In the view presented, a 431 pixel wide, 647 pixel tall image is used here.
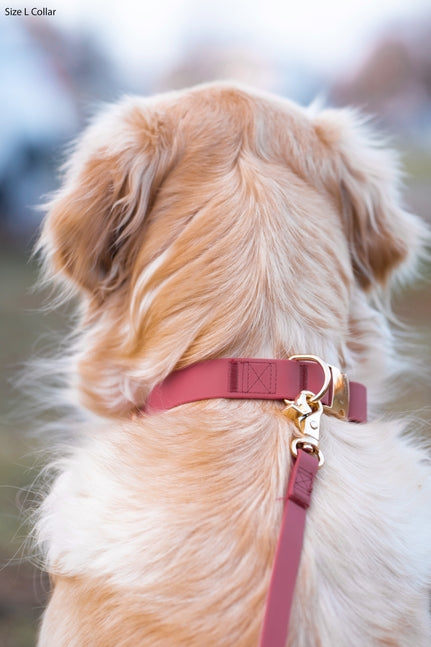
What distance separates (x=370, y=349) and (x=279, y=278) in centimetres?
55

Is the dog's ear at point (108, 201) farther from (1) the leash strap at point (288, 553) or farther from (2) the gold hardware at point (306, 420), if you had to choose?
(1) the leash strap at point (288, 553)

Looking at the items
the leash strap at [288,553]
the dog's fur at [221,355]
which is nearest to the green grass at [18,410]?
the dog's fur at [221,355]

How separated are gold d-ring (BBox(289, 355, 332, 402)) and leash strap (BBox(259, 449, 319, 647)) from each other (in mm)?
151

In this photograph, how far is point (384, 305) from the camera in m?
2.72

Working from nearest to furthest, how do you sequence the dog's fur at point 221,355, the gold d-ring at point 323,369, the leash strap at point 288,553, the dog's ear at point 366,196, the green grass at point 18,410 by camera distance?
the leash strap at point 288,553 → the dog's fur at point 221,355 → the gold d-ring at point 323,369 → the dog's ear at point 366,196 → the green grass at point 18,410

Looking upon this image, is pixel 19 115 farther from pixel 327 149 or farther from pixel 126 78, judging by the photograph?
pixel 327 149

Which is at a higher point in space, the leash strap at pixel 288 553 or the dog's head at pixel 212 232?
the dog's head at pixel 212 232

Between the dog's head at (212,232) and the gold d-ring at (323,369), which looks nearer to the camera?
the gold d-ring at (323,369)

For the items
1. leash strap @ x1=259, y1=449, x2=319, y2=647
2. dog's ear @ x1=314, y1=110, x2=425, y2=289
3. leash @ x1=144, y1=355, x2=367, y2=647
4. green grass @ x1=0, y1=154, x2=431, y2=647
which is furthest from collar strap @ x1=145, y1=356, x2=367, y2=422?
green grass @ x1=0, y1=154, x2=431, y2=647

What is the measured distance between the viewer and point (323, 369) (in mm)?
1972

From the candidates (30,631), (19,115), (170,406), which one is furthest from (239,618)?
(19,115)

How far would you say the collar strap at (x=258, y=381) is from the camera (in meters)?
1.95

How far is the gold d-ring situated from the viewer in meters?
1.91

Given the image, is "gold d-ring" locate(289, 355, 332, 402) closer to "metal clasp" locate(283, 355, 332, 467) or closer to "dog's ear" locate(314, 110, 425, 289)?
"metal clasp" locate(283, 355, 332, 467)
